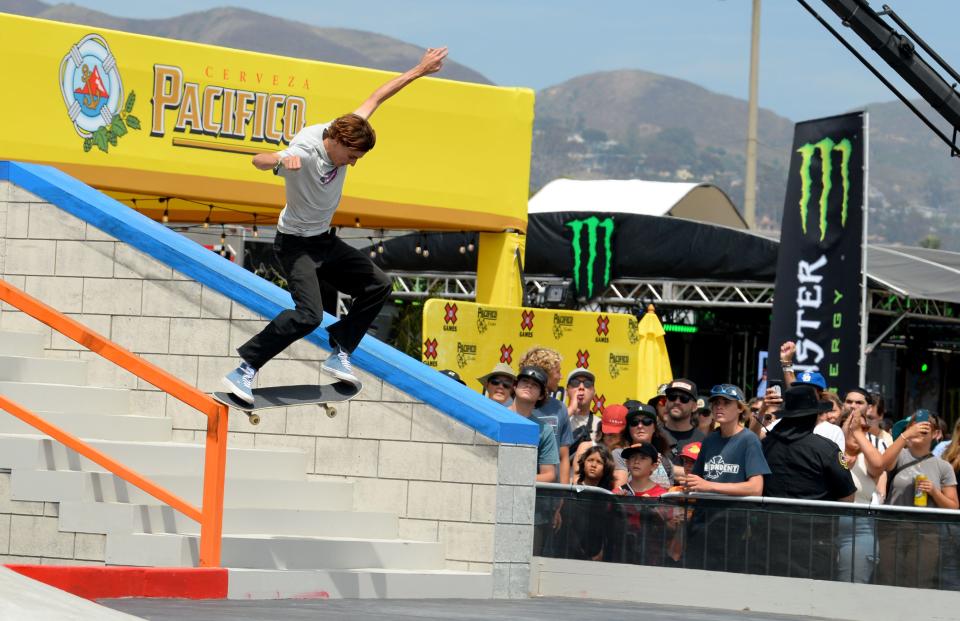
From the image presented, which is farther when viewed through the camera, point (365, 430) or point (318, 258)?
point (365, 430)

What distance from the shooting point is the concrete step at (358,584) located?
25.1 ft

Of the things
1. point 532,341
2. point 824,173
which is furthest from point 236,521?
point 824,173

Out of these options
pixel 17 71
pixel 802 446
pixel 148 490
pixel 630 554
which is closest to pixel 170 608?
pixel 148 490

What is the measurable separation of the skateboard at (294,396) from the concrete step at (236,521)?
0.59m

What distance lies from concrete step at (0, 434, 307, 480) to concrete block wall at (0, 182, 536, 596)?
21cm

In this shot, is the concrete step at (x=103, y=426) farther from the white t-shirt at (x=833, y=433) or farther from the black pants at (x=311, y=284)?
the white t-shirt at (x=833, y=433)

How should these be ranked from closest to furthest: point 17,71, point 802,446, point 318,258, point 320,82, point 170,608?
1. point 170,608
2. point 318,258
3. point 802,446
4. point 17,71
5. point 320,82

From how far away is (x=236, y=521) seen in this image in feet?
27.0

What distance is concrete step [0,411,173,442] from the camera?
28.1ft

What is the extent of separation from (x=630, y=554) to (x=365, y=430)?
5.88ft

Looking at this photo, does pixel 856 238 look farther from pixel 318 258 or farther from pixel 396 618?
pixel 396 618

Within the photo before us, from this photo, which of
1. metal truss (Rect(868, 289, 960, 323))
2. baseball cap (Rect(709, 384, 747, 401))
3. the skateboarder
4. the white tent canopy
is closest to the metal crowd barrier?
baseball cap (Rect(709, 384, 747, 401))

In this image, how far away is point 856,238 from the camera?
16.2m

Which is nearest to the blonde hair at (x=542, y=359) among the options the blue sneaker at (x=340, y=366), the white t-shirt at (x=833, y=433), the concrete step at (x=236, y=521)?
the white t-shirt at (x=833, y=433)
